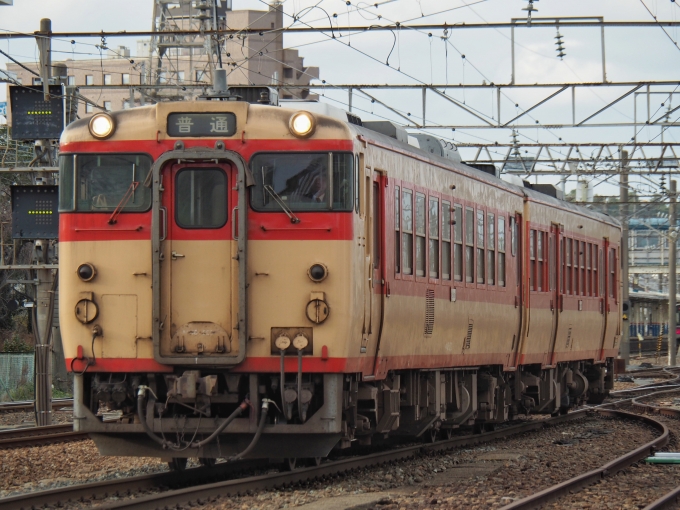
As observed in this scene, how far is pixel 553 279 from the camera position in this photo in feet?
58.3

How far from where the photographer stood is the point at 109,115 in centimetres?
1043

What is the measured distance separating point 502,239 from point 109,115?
6.59 meters

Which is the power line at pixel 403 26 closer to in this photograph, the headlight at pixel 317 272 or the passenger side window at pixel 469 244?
the passenger side window at pixel 469 244

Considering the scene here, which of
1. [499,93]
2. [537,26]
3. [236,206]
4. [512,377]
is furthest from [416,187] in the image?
[499,93]

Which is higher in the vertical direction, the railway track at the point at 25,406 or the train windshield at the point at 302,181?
the train windshield at the point at 302,181

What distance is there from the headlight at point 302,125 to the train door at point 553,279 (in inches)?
321

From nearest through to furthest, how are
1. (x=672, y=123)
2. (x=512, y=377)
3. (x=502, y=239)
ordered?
1. (x=502, y=239)
2. (x=512, y=377)
3. (x=672, y=123)

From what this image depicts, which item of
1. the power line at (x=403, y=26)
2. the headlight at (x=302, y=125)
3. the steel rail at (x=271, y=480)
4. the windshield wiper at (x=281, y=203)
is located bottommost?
the steel rail at (x=271, y=480)

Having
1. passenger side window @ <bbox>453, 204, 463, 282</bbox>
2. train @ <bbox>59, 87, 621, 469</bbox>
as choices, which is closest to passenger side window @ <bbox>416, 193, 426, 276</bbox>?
passenger side window @ <bbox>453, 204, 463, 282</bbox>

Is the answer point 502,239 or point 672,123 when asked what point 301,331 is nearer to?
point 502,239

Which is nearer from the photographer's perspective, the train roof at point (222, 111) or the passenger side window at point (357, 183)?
the train roof at point (222, 111)

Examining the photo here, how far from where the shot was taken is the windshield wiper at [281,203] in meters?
10.2

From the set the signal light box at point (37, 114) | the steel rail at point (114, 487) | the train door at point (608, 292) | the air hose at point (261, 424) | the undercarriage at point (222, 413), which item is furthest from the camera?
the train door at point (608, 292)

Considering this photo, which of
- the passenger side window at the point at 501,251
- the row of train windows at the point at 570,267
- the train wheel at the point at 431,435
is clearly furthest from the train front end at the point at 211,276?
the row of train windows at the point at 570,267
